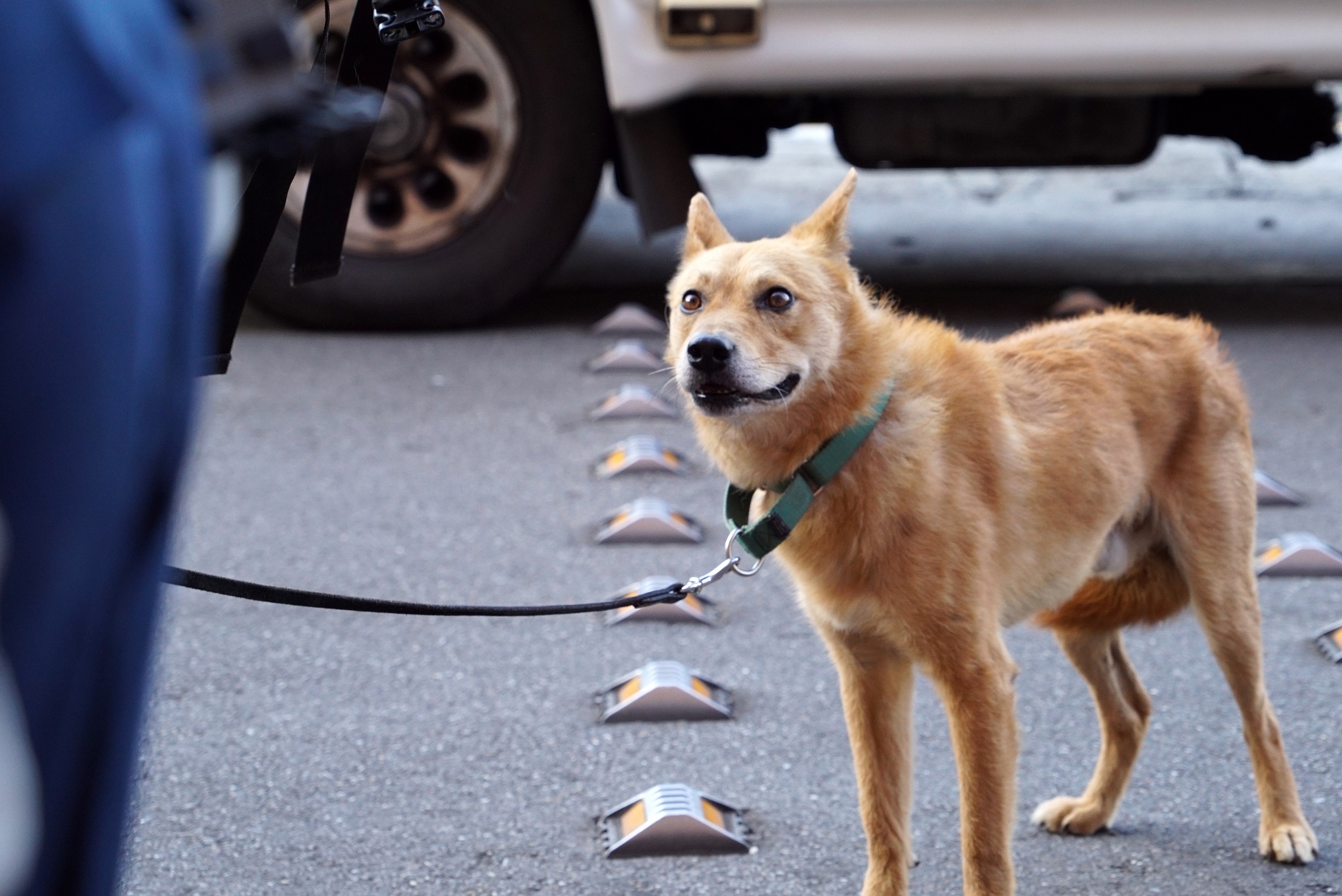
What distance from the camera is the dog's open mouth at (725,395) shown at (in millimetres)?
2154

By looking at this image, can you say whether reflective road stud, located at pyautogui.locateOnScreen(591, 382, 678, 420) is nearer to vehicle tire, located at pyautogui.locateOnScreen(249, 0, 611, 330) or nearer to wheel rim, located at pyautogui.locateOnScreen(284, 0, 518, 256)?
vehicle tire, located at pyautogui.locateOnScreen(249, 0, 611, 330)

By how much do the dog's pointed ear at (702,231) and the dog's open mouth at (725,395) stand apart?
1.34 ft

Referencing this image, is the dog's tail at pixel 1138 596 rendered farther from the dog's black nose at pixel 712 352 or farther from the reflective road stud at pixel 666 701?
the dog's black nose at pixel 712 352

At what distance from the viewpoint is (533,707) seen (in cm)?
299

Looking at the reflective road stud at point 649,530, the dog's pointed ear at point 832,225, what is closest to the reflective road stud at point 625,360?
the reflective road stud at point 649,530

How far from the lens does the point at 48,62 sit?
659mm

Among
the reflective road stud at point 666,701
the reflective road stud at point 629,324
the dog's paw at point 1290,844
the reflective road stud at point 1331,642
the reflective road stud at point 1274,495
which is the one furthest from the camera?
the reflective road stud at point 629,324

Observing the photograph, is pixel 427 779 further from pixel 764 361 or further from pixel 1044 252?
pixel 1044 252

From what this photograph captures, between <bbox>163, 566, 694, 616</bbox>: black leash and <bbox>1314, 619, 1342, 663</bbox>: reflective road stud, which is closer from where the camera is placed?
<bbox>163, 566, 694, 616</bbox>: black leash

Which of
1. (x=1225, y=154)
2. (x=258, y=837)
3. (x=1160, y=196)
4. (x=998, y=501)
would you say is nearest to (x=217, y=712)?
(x=258, y=837)

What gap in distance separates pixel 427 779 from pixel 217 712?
21.0 inches

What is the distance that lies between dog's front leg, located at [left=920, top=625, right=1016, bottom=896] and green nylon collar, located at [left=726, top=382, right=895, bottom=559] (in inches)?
11.1

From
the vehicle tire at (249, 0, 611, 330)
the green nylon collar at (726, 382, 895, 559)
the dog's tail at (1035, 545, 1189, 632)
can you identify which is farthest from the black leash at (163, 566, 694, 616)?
the vehicle tire at (249, 0, 611, 330)

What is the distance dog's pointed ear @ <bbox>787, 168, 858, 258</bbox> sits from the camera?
240 cm
